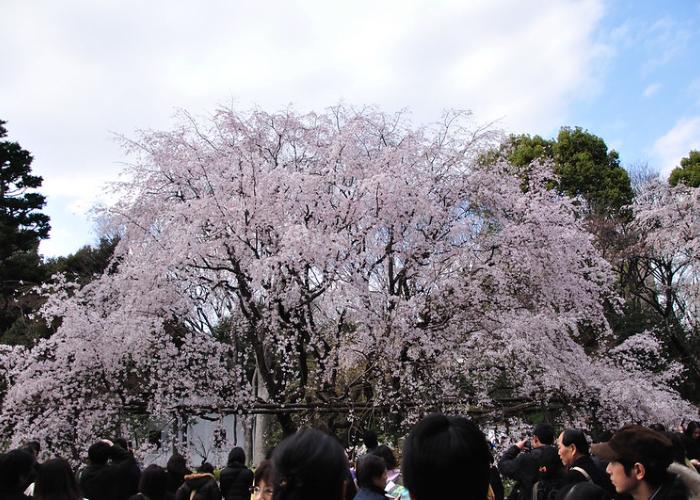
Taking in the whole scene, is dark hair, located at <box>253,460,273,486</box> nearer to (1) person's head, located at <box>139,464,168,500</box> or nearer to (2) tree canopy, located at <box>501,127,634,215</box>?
(1) person's head, located at <box>139,464,168,500</box>

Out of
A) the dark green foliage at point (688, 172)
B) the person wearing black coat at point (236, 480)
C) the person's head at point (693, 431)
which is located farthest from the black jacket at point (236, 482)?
the dark green foliage at point (688, 172)

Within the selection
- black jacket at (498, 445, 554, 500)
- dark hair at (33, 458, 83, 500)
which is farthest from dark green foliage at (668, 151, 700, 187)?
dark hair at (33, 458, 83, 500)

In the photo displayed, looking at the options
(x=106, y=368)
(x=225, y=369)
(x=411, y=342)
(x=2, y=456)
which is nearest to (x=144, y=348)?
(x=106, y=368)

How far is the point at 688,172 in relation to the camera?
73.1 feet

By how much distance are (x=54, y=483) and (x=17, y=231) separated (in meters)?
19.4

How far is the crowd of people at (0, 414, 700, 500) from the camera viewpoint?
1792 mm

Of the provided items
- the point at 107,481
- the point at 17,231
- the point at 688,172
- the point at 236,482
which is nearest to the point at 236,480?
the point at 236,482

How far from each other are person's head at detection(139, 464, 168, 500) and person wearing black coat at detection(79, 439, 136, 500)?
208 millimetres

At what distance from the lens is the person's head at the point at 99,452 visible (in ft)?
14.2

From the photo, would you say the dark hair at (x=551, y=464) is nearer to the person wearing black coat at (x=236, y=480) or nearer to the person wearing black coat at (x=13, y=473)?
the person wearing black coat at (x=236, y=480)

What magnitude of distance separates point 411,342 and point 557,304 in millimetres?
3135

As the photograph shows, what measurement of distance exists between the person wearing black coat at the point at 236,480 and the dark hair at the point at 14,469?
5.50ft

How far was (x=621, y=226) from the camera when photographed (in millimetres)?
20359

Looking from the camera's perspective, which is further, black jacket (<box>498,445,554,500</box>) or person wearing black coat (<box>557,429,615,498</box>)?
black jacket (<box>498,445,554,500</box>)
